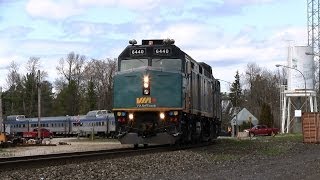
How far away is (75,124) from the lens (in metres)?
71.6

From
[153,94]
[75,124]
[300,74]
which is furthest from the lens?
[75,124]

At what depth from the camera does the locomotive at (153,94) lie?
21.6 metres

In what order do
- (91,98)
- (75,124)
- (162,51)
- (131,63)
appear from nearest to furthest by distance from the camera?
(162,51) < (131,63) < (75,124) < (91,98)

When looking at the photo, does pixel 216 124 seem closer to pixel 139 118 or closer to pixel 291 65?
pixel 139 118

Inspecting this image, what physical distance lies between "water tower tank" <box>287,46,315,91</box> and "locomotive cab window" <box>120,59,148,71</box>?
4336 cm

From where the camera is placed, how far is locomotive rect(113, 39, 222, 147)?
70.9 feet

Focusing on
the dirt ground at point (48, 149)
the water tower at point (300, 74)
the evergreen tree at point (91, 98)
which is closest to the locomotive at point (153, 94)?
the dirt ground at point (48, 149)

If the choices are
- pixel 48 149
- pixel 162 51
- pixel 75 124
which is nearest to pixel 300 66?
pixel 75 124

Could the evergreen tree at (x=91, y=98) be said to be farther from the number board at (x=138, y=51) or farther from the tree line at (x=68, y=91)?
the number board at (x=138, y=51)

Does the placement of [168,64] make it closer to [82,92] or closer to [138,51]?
[138,51]

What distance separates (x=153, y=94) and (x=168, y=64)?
1748 millimetres

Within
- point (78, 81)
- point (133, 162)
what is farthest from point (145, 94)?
point (78, 81)

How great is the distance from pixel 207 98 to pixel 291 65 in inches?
1452

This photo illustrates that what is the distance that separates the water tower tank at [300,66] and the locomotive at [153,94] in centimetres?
4181
